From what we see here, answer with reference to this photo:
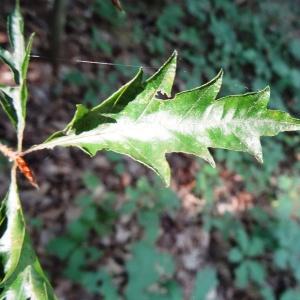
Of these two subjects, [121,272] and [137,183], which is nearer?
[121,272]

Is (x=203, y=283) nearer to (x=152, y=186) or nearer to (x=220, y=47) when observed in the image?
(x=152, y=186)

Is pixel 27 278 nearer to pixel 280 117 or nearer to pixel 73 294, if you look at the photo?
pixel 280 117

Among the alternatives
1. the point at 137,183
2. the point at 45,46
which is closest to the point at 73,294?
the point at 137,183

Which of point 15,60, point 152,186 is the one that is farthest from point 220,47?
point 15,60

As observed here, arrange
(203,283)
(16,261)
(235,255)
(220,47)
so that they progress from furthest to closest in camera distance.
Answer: (220,47) < (235,255) < (203,283) < (16,261)

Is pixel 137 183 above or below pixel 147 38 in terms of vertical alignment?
below

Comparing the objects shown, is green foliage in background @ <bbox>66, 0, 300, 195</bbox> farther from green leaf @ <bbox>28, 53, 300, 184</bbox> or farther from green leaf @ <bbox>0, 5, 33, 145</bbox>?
green leaf @ <bbox>28, 53, 300, 184</bbox>

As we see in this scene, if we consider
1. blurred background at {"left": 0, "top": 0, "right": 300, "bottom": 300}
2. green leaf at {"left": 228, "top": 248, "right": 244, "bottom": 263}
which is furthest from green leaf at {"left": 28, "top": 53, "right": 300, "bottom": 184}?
green leaf at {"left": 228, "top": 248, "right": 244, "bottom": 263}
